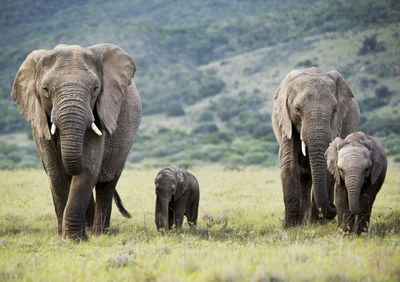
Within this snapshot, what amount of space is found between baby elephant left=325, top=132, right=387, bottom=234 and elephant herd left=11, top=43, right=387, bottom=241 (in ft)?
0.05

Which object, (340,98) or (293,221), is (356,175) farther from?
(340,98)

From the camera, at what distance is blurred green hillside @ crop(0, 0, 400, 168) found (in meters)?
54.6

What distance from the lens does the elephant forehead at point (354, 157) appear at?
8250 millimetres

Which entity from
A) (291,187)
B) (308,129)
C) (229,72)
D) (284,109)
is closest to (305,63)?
(229,72)

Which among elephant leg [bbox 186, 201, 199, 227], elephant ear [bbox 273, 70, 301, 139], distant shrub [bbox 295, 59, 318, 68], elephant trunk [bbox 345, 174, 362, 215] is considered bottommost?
elephant leg [bbox 186, 201, 199, 227]

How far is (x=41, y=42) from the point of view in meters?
133

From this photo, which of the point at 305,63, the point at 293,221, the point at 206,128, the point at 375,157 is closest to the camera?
the point at 375,157

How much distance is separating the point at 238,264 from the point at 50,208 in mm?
8666

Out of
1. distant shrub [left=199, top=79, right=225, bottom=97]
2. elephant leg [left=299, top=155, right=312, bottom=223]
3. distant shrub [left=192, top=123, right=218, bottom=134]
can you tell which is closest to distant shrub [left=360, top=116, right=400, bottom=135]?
distant shrub [left=192, top=123, right=218, bottom=134]

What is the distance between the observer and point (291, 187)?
33.4 feet

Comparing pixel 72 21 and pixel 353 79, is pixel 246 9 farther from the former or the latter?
pixel 353 79

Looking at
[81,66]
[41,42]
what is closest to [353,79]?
[81,66]

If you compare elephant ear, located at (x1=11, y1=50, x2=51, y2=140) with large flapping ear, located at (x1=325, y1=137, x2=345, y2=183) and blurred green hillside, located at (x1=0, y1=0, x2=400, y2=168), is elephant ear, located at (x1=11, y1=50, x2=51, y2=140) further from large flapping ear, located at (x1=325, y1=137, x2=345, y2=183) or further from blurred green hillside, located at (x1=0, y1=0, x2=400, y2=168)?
blurred green hillside, located at (x1=0, y1=0, x2=400, y2=168)

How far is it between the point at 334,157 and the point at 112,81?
3526 mm
